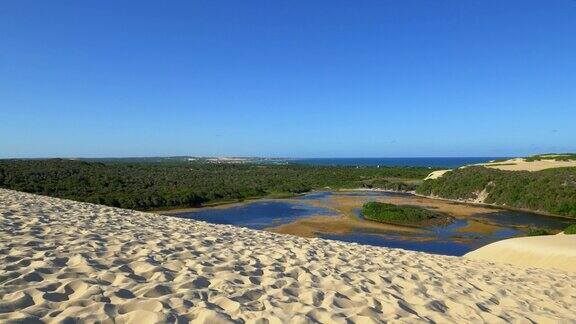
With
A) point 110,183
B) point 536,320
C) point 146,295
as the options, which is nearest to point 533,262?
point 536,320

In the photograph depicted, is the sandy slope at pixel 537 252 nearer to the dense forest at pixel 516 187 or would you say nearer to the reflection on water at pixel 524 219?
the reflection on water at pixel 524 219

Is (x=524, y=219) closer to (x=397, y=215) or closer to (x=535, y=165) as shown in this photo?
(x=397, y=215)

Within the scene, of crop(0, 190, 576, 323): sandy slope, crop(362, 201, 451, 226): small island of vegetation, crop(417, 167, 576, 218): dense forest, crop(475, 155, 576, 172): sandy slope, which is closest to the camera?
crop(0, 190, 576, 323): sandy slope

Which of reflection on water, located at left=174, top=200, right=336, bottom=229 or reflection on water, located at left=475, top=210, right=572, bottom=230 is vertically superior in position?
reflection on water, located at left=174, top=200, right=336, bottom=229

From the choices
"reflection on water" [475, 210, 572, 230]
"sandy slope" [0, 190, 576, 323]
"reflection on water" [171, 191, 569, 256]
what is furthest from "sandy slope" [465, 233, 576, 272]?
"reflection on water" [475, 210, 572, 230]

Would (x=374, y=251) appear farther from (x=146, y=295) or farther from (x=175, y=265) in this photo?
(x=146, y=295)

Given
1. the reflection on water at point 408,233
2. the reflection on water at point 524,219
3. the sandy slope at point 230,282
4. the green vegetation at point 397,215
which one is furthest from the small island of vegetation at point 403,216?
the sandy slope at point 230,282

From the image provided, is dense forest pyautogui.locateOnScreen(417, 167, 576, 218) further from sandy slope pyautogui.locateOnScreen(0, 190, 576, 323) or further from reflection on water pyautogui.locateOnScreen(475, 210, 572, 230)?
sandy slope pyautogui.locateOnScreen(0, 190, 576, 323)
